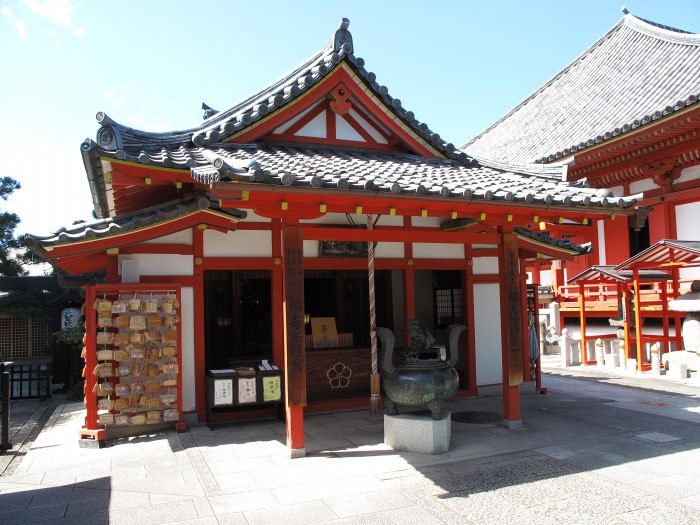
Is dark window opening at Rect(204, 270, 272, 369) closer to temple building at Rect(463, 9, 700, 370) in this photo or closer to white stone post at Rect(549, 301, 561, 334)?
temple building at Rect(463, 9, 700, 370)

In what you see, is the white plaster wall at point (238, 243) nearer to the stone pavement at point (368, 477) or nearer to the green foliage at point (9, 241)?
the stone pavement at point (368, 477)

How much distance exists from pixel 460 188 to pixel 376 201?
3.69ft

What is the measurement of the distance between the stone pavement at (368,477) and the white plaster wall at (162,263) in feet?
8.10

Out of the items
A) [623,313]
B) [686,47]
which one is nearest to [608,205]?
[623,313]

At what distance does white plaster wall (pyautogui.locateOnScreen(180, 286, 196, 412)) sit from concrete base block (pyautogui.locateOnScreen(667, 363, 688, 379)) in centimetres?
1102

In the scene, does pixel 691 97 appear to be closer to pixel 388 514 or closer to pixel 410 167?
pixel 410 167

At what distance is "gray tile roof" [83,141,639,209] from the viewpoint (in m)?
5.87

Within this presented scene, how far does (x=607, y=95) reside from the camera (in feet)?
60.4

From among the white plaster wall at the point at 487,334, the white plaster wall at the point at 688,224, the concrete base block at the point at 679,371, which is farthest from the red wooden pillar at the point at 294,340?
the white plaster wall at the point at 688,224

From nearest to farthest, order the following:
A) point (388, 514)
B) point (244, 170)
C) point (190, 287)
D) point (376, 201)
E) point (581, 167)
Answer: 1. point (388, 514)
2. point (244, 170)
3. point (376, 201)
4. point (190, 287)
5. point (581, 167)

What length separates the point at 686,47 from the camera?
16.7 m

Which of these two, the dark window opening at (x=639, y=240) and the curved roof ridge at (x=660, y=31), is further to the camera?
the curved roof ridge at (x=660, y=31)

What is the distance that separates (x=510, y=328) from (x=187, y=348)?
499 centimetres

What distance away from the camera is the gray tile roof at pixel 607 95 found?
14.9m
